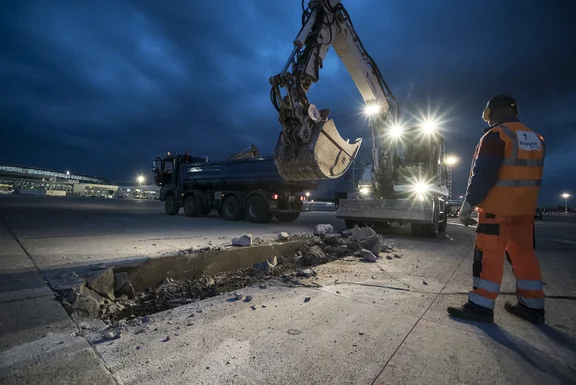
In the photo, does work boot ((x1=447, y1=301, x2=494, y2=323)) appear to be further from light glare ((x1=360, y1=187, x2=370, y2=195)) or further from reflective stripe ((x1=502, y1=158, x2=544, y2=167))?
light glare ((x1=360, y1=187, x2=370, y2=195))

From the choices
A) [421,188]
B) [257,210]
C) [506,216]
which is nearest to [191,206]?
[257,210]

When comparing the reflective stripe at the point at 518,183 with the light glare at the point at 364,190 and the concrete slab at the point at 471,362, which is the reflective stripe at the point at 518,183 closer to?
the concrete slab at the point at 471,362

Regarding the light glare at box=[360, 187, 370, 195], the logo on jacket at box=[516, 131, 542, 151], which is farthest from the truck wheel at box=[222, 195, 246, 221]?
the logo on jacket at box=[516, 131, 542, 151]

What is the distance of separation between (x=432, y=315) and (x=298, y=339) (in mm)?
1233

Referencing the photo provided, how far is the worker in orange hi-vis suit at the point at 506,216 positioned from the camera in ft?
7.36

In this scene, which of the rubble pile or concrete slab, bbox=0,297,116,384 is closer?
concrete slab, bbox=0,297,116,384

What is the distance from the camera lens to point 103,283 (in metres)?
2.77

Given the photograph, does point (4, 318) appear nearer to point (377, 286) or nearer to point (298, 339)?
point (298, 339)

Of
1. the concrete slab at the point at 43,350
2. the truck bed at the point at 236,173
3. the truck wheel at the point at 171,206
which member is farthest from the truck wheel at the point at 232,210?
the concrete slab at the point at 43,350

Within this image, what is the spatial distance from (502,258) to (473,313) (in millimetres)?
508

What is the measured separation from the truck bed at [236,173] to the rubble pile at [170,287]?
5727 millimetres

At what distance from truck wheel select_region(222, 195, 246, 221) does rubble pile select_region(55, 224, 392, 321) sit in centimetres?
654

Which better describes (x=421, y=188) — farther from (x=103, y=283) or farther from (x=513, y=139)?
(x=103, y=283)

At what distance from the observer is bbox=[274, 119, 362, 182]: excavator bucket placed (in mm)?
4241
